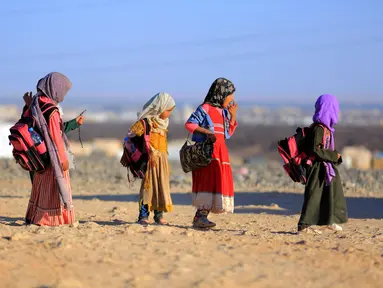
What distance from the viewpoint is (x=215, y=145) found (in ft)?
26.6

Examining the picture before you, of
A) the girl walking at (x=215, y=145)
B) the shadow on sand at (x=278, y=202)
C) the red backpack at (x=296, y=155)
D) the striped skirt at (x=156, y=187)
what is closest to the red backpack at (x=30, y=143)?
the striped skirt at (x=156, y=187)

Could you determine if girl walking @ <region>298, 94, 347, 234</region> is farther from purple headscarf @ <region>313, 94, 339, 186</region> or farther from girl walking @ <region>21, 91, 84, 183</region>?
girl walking @ <region>21, 91, 84, 183</region>

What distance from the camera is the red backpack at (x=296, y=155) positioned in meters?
8.22

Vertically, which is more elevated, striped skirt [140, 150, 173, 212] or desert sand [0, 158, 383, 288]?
striped skirt [140, 150, 173, 212]

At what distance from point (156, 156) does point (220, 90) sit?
3.63ft

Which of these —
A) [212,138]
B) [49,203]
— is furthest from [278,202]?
[49,203]

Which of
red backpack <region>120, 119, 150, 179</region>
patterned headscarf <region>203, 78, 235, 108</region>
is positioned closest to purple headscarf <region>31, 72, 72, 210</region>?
red backpack <region>120, 119, 150, 179</region>

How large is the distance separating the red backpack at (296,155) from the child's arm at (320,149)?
6cm

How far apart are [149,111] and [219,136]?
3.12ft

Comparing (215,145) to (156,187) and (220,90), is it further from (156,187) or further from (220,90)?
(156,187)

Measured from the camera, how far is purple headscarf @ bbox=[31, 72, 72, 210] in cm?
791

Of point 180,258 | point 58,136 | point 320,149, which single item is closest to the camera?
point 180,258

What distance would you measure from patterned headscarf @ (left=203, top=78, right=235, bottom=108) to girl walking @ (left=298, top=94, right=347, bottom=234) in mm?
946

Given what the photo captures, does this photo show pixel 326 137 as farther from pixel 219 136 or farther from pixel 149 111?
pixel 149 111
